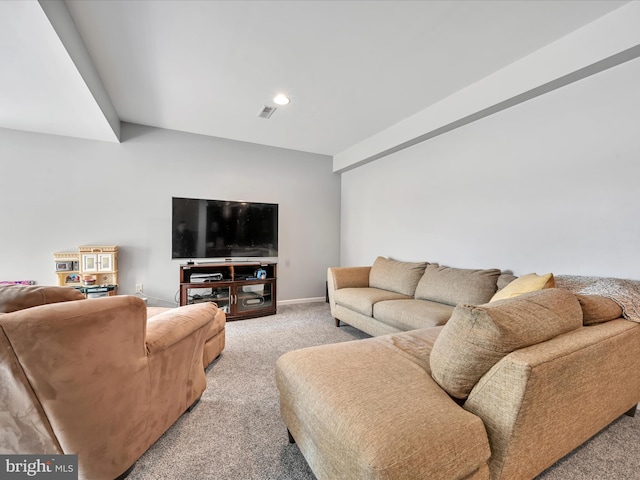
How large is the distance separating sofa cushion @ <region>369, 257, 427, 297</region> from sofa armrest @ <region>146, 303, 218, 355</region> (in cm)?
205

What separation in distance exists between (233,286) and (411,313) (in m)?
2.22

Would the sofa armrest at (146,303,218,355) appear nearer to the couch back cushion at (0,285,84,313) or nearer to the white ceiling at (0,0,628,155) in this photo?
the couch back cushion at (0,285,84,313)

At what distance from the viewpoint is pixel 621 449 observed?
141 centimetres

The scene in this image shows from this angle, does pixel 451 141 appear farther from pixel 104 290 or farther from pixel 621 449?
pixel 104 290

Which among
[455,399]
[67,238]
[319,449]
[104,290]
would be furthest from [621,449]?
[67,238]

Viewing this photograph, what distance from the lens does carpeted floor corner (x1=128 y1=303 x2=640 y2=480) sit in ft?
4.14

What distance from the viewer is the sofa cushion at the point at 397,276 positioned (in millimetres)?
3021

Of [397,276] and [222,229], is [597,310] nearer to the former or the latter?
[397,276]

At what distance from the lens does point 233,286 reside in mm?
3527

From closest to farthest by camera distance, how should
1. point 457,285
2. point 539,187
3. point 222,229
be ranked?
point 539,187, point 457,285, point 222,229

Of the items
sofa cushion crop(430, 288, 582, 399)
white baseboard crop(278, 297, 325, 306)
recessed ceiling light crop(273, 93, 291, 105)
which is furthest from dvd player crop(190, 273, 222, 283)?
sofa cushion crop(430, 288, 582, 399)

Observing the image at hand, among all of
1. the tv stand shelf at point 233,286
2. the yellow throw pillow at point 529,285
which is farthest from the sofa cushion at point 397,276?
the tv stand shelf at point 233,286

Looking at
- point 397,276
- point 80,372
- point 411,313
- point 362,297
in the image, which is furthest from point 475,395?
point 397,276

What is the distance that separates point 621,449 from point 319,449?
1.61m
